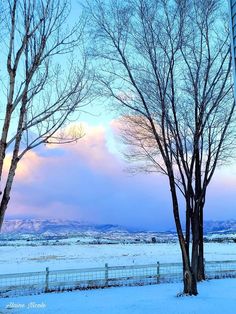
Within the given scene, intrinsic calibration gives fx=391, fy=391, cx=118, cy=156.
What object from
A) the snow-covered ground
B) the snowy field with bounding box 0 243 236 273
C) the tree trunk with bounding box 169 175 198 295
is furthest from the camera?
the snowy field with bounding box 0 243 236 273

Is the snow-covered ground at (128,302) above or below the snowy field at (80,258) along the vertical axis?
below

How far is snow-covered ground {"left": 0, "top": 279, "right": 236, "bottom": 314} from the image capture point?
35.3ft

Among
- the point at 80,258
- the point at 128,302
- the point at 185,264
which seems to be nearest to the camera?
the point at 128,302

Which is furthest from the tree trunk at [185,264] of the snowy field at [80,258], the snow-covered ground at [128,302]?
the snowy field at [80,258]

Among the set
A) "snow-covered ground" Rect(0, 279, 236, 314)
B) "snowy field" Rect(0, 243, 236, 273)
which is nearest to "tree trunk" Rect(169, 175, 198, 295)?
"snow-covered ground" Rect(0, 279, 236, 314)

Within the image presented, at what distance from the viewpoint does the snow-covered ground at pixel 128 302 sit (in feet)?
35.3

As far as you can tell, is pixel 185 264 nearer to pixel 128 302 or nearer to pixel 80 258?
pixel 128 302

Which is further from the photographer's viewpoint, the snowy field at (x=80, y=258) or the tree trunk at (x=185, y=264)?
the snowy field at (x=80, y=258)

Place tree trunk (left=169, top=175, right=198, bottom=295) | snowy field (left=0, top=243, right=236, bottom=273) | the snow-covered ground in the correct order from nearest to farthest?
the snow-covered ground → tree trunk (left=169, top=175, right=198, bottom=295) → snowy field (left=0, top=243, right=236, bottom=273)

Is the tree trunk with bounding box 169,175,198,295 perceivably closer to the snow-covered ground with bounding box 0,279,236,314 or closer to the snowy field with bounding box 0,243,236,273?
the snow-covered ground with bounding box 0,279,236,314

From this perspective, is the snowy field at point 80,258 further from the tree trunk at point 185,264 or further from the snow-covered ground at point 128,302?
the tree trunk at point 185,264

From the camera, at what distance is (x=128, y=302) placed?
12.2 metres

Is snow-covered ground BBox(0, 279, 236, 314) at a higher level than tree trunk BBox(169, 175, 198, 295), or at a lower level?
lower

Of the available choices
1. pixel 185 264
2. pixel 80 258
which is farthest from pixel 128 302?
pixel 80 258
